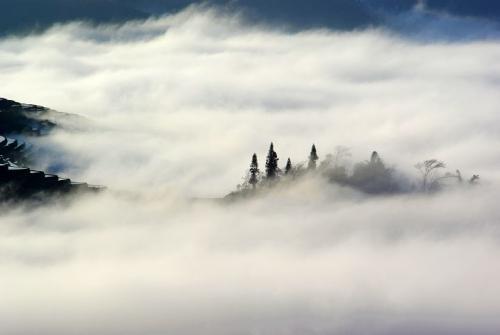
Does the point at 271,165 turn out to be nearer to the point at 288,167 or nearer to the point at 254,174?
the point at 288,167

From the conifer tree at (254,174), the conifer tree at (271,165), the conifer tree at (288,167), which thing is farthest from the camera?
the conifer tree at (254,174)

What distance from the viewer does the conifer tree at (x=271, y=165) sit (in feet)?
560

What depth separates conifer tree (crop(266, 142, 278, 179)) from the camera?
6718 inches

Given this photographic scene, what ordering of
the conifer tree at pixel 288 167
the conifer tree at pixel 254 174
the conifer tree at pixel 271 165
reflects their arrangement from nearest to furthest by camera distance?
the conifer tree at pixel 271 165, the conifer tree at pixel 288 167, the conifer tree at pixel 254 174

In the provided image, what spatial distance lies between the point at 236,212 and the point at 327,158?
29460 millimetres

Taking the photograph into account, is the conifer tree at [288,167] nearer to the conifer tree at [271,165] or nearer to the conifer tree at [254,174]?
the conifer tree at [271,165]

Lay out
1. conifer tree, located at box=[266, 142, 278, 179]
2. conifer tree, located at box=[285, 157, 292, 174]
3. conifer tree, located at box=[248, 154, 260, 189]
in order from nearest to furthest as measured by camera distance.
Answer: conifer tree, located at box=[266, 142, 278, 179], conifer tree, located at box=[285, 157, 292, 174], conifer tree, located at box=[248, 154, 260, 189]

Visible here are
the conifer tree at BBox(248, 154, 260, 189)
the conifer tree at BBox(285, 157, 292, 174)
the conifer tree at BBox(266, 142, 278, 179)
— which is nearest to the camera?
the conifer tree at BBox(266, 142, 278, 179)

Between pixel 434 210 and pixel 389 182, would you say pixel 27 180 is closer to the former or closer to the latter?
pixel 389 182

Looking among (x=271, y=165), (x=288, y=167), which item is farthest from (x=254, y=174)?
(x=288, y=167)

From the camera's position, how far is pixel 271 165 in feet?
564

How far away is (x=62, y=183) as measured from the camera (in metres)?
125

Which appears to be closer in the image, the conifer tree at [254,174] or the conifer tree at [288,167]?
the conifer tree at [288,167]

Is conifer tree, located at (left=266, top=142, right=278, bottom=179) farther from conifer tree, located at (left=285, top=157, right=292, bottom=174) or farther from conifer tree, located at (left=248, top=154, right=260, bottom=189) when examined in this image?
conifer tree, located at (left=248, top=154, right=260, bottom=189)
